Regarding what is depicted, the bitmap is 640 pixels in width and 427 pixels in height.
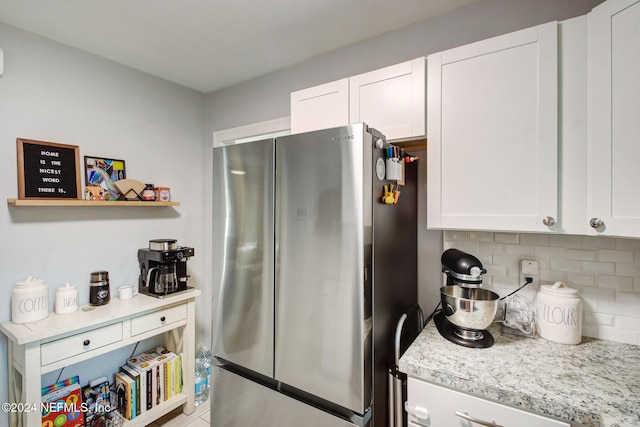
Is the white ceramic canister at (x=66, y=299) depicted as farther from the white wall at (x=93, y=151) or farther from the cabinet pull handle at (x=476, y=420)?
the cabinet pull handle at (x=476, y=420)

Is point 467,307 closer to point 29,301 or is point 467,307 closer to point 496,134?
point 496,134

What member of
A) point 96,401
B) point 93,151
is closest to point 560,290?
point 96,401

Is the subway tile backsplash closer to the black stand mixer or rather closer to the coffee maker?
the black stand mixer

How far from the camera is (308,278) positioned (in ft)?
3.99

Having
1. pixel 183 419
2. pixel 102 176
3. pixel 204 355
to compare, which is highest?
pixel 102 176

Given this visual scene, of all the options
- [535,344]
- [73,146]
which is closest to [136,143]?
[73,146]

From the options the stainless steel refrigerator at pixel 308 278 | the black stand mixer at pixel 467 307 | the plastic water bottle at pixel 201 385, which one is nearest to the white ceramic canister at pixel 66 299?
the stainless steel refrigerator at pixel 308 278

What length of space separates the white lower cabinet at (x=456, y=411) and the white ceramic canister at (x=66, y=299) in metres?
1.98

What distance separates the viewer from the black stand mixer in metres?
1.14

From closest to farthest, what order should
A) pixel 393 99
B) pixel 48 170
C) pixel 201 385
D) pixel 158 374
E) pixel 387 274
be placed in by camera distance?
pixel 387 274 → pixel 393 99 → pixel 48 170 → pixel 158 374 → pixel 201 385

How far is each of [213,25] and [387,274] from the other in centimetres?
173

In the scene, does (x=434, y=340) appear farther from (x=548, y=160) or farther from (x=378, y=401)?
(x=548, y=160)

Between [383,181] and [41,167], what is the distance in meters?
2.08

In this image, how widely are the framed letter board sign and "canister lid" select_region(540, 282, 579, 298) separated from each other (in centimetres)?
271
